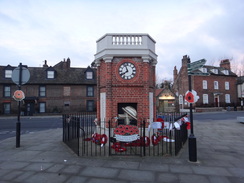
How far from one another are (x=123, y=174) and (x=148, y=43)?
19.1ft

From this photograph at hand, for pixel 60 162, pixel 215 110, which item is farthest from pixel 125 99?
pixel 215 110

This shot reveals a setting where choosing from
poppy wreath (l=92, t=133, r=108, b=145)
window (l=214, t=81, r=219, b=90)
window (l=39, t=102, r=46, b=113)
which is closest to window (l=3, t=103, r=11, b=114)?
window (l=39, t=102, r=46, b=113)

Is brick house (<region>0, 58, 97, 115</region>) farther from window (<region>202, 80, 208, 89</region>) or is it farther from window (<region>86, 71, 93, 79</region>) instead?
window (<region>202, 80, 208, 89</region>)

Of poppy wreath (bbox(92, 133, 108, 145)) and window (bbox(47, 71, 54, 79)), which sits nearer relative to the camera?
poppy wreath (bbox(92, 133, 108, 145))

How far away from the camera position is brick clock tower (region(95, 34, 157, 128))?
755cm

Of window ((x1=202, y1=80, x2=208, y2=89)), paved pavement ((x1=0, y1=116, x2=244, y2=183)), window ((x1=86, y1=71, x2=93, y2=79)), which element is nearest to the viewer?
paved pavement ((x1=0, y1=116, x2=244, y2=183))

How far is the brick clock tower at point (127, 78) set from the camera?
7547 millimetres

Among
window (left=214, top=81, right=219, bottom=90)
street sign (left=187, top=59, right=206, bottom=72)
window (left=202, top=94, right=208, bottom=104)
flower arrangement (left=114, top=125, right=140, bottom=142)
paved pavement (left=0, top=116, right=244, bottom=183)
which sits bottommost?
paved pavement (left=0, top=116, right=244, bottom=183)

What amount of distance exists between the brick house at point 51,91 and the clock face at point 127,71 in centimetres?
2027

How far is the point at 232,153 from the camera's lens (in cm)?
621

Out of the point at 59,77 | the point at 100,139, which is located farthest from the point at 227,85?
the point at 100,139

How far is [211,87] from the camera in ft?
109

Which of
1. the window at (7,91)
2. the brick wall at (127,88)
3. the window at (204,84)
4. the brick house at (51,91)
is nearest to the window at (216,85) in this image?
the window at (204,84)

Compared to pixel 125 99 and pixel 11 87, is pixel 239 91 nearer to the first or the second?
pixel 125 99
